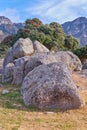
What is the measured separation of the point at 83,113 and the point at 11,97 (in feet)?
12.6

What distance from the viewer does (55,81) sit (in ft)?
48.3

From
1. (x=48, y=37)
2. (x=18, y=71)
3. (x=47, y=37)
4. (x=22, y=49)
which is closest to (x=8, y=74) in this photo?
(x=18, y=71)

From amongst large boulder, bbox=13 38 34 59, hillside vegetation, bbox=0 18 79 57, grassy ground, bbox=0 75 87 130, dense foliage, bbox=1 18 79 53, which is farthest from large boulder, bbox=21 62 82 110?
hillside vegetation, bbox=0 18 79 57

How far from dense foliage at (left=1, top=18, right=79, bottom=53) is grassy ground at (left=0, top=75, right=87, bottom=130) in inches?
1059

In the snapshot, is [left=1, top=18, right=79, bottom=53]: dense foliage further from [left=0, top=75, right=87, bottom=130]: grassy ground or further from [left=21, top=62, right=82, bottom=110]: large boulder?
[left=0, top=75, right=87, bottom=130]: grassy ground

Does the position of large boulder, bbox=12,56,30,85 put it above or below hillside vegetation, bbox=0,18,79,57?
below

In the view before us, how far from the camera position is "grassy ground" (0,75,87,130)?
1188 cm

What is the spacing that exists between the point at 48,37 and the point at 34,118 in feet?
99.1

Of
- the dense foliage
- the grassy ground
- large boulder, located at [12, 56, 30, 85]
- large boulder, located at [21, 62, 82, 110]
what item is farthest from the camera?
the dense foliage

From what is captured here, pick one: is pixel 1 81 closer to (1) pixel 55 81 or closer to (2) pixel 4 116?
(1) pixel 55 81

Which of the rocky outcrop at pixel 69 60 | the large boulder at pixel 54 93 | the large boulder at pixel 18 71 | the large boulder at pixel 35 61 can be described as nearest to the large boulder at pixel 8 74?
the large boulder at pixel 18 71

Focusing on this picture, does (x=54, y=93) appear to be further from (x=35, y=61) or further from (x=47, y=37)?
(x=47, y=37)

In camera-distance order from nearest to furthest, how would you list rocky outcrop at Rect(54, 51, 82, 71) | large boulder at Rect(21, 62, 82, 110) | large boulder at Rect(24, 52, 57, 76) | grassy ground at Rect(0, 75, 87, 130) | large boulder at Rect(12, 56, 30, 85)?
grassy ground at Rect(0, 75, 87, 130), large boulder at Rect(21, 62, 82, 110), large boulder at Rect(12, 56, 30, 85), large boulder at Rect(24, 52, 57, 76), rocky outcrop at Rect(54, 51, 82, 71)

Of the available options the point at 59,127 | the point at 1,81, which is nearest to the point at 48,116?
the point at 59,127
